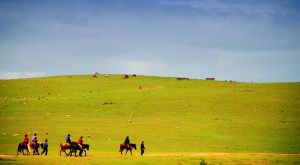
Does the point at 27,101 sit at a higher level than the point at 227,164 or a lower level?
higher

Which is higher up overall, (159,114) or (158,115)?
(159,114)

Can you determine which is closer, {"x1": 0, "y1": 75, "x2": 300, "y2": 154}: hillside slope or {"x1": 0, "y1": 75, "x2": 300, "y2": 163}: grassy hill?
{"x1": 0, "y1": 75, "x2": 300, "y2": 163}: grassy hill

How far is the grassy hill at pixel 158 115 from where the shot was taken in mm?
51031

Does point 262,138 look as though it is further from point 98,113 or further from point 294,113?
point 98,113

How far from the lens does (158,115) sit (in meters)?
66.6

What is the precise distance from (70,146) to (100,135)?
42.7 feet

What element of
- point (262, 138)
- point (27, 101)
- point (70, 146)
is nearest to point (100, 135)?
point (70, 146)

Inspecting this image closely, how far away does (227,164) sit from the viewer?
37.1 metres

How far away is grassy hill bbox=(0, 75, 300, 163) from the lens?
5103 centimetres

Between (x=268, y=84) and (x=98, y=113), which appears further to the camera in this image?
(x=268, y=84)

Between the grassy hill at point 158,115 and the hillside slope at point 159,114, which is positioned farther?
the hillside slope at point 159,114

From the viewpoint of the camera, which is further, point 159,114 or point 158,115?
point 159,114

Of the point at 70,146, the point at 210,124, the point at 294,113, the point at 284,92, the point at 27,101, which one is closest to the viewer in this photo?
the point at 70,146

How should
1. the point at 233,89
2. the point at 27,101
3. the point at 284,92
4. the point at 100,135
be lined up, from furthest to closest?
the point at 233,89
the point at 284,92
the point at 27,101
the point at 100,135
